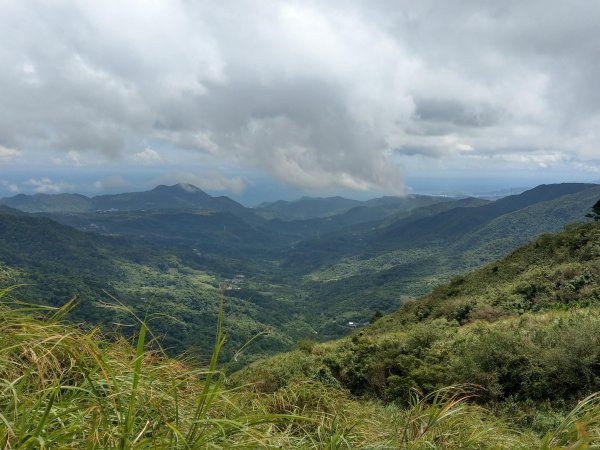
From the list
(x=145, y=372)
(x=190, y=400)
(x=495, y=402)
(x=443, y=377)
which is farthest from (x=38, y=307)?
(x=443, y=377)

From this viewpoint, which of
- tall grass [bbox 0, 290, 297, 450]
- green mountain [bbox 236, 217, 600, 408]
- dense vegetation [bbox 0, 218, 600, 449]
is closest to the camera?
tall grass [bbox 0, 290, 297, 450]

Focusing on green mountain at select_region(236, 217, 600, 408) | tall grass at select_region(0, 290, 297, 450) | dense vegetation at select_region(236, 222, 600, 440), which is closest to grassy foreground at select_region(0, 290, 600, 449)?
tall grass at select_region(0, 290, 297, 450)

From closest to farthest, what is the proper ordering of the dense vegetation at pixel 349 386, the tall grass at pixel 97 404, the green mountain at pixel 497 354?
the tall grass at pixel 97 404 → the dense vegetation at pixel 349 386 → the green mountain at pixel 497 354

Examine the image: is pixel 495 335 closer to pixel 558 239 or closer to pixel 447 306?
pixel 447 306

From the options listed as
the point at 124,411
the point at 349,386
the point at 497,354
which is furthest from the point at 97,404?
the point at 349,386

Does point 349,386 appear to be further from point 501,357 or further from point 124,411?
point 124,411

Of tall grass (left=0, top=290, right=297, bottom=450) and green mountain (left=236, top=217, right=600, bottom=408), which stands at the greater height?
tall grass (left=0, top=290, right=297, bottom=450)

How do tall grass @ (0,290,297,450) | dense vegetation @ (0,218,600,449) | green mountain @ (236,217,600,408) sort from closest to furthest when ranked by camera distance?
tall grass @ (0,290,297,450), dense vegetation @ (0,218,600,449), green mountain @ (236,217,600,408)

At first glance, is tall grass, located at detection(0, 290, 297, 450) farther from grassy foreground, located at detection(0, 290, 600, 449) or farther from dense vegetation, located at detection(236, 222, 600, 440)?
dense vegetation, located at detection(236, 222, 600, 440)

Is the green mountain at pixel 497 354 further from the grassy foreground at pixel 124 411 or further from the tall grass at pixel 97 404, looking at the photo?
the tall grass at pixel 97 404

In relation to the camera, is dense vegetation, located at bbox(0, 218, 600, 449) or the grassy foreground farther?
dense vegetation, located at bbox(0, 218, 600, 449)

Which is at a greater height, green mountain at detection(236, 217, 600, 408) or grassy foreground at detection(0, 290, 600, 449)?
grassy foreground at detection(0, 290, 600, 449)

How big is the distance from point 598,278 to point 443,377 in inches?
717

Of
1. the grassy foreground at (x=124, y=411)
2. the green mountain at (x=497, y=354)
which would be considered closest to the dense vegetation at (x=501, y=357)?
the green mountain at (x=497, y=354)
